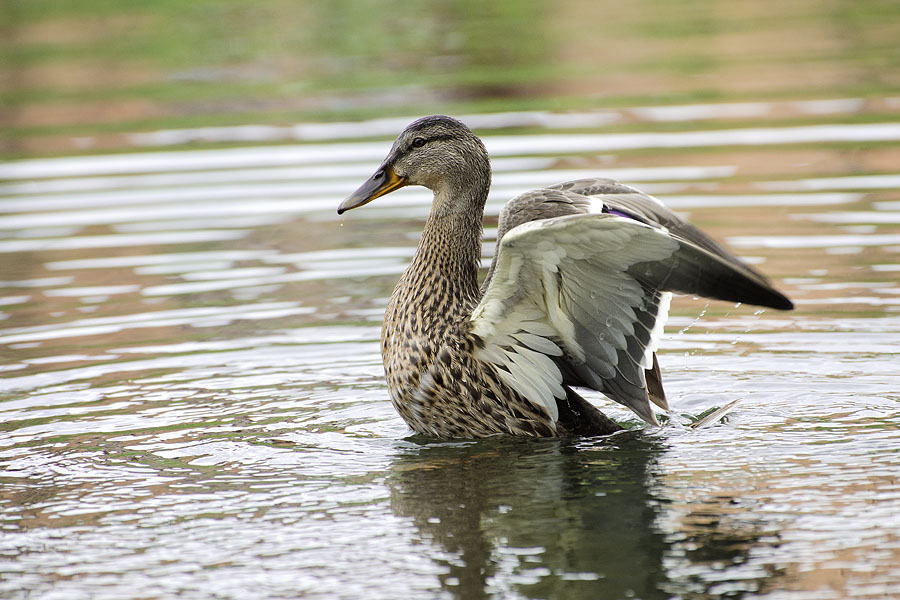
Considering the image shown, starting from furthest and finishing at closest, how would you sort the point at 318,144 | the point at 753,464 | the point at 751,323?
1. the point at 318,144
2. the point at 751,323
3. the point at 753,464

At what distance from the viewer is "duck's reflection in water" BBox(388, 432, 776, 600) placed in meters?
4.73

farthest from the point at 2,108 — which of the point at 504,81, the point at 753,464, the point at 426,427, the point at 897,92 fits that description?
the point at 753,464

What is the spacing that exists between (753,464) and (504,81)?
10615 millimetres

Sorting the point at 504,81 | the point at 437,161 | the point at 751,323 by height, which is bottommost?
the point at 751,323

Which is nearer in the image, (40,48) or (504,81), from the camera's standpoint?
(504,81)

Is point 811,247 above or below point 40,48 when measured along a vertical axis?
below

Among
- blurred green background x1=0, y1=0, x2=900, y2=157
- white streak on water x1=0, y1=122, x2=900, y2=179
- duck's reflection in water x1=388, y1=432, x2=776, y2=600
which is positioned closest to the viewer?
duck's reflection in water x1=388, y1=432, x2=776, y2=600

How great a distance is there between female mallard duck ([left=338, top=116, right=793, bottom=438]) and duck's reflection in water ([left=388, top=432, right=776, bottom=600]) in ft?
0.72

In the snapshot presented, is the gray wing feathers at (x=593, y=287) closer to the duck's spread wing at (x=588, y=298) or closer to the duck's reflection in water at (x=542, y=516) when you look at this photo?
the duck's spread wing at (x=588, y=298)

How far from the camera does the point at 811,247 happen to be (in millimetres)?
9445

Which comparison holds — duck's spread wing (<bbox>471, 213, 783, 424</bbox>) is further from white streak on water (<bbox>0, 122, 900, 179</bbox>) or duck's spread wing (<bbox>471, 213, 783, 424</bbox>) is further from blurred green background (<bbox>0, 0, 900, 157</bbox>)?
blurred green background (<bbox>0, 0, 900, 157</bbox>)

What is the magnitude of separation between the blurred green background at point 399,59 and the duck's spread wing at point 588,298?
8.21m

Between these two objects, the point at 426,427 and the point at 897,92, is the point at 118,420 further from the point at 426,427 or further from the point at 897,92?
the point at 897,92

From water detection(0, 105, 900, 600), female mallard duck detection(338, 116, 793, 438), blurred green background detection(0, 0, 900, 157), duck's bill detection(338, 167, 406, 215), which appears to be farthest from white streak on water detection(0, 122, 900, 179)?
female mallard duck detection(338, 116, 793, 438)
